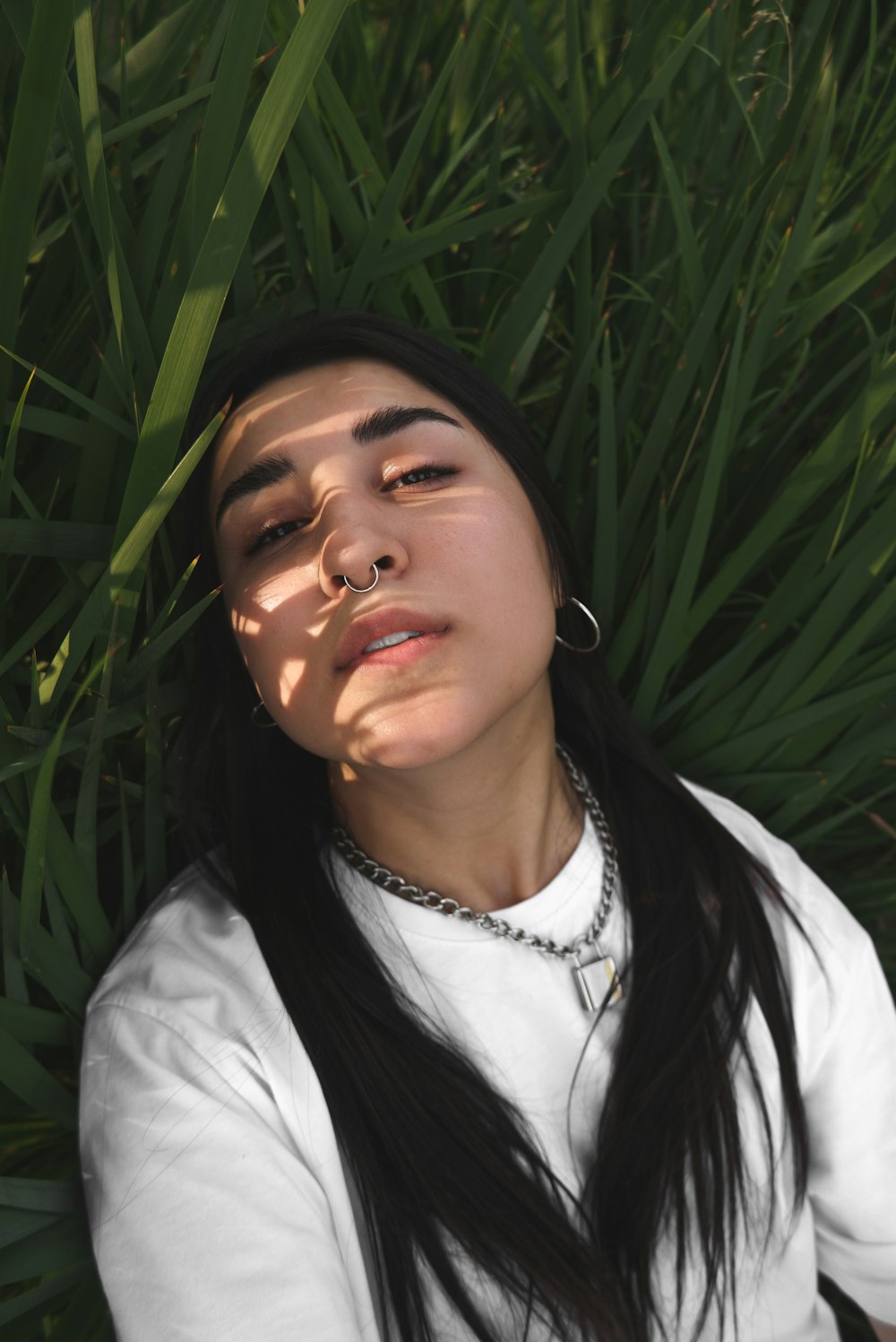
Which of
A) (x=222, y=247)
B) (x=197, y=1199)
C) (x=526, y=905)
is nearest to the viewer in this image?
(x=222, y=247)

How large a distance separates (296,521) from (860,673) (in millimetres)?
617

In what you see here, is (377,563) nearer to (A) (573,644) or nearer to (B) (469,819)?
(B) (469,819)

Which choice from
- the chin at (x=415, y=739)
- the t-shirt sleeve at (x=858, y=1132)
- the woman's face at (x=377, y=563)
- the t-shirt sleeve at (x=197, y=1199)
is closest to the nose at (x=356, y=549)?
the woman's face at (x=377, y=563)

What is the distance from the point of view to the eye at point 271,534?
0.91 meters

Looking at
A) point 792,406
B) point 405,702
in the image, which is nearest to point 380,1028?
point 405,702

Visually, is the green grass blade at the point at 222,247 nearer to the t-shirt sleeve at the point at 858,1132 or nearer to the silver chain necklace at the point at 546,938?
the silver chain necklace at the point at 546,938

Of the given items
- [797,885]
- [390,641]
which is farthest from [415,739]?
[797,885]

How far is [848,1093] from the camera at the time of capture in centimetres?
103

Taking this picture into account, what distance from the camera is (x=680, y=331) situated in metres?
1.09

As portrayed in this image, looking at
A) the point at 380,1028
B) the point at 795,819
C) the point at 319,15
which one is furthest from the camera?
the point at 795,819

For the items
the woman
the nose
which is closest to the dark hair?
the woman

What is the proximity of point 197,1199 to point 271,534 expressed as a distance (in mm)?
513

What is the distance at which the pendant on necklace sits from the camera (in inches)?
39.2

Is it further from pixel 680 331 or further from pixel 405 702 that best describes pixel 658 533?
pixel 405 702
